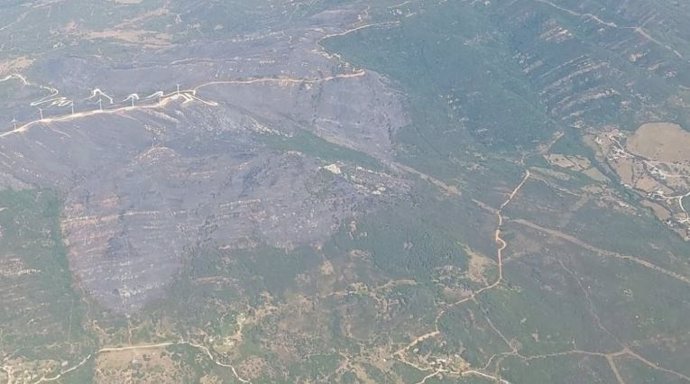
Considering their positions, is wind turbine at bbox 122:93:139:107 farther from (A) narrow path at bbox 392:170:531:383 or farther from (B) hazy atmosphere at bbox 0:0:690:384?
(A) narrow path at bbox 392:170:531:383

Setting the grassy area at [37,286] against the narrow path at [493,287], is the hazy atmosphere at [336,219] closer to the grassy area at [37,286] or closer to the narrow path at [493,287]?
the grassy area at [37,286]

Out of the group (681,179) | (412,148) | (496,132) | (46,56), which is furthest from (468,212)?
(46,56)

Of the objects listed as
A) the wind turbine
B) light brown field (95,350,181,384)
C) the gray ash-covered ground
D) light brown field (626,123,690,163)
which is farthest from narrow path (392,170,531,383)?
the wind turbine

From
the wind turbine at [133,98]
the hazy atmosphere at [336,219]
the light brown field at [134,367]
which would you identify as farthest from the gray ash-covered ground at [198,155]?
the light brown field at [134,367]

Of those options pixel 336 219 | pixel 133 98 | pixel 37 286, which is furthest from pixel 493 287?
pixel 133 98

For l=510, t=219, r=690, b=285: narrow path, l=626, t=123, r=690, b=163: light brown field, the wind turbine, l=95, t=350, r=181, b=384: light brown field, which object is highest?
the wind turbine

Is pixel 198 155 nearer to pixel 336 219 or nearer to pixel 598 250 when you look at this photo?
pixel 336 219

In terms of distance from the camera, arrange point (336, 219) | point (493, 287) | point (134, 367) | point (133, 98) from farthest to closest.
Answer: point (133, 98) < point (336, 219) < point (493, 287) < point (134, 367)

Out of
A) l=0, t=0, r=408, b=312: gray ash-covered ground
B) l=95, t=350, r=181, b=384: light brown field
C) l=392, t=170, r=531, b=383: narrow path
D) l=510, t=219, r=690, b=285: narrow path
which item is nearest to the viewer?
l=95, t=350, r=181, b=384: light brown field
